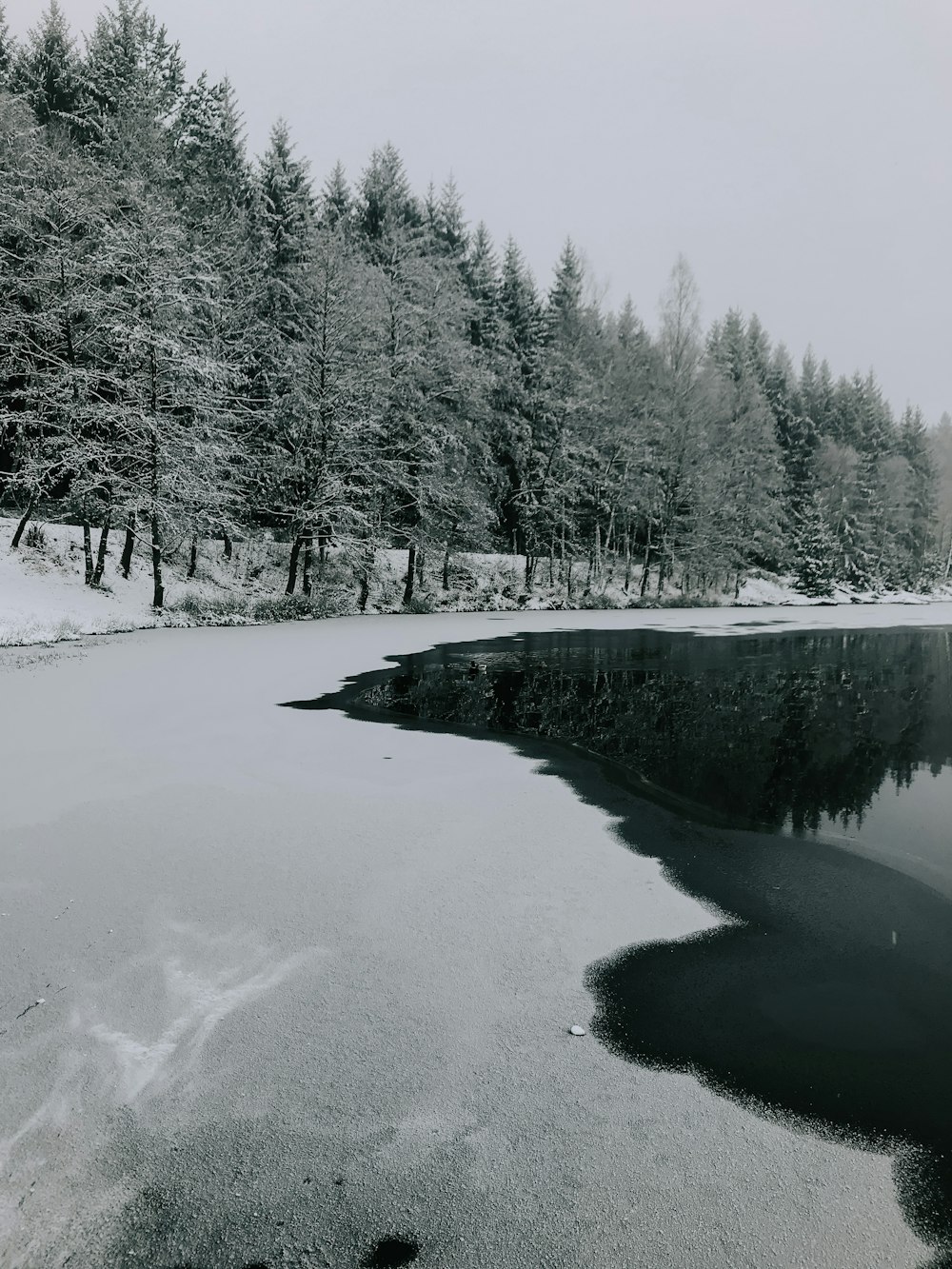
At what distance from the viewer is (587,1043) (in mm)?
2930

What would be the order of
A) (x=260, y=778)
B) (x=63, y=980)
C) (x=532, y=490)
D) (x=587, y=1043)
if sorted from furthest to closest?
1. (x=532, y=490)
2. (x=260, y=778)
3. (x=63, y=980)
4. (x=587, y=1043)

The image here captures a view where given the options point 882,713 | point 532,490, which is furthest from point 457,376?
point 882,713

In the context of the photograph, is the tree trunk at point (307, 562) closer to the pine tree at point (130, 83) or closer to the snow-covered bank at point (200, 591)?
the snow-covered bank at point (200, 591)

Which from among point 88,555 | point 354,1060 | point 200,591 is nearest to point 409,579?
point 200,591

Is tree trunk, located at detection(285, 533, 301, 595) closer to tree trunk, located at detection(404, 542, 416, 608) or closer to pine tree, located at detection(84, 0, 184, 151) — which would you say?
tree trunk, located at detection(404, 542, 416, 608)

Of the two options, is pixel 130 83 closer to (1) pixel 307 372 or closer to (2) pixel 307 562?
(1) pixel 307 372

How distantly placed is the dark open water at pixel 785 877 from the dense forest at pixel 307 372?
13524 mm

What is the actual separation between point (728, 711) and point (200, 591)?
60.5ft

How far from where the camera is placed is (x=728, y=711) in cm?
1025

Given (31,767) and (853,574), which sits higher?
(853,574)

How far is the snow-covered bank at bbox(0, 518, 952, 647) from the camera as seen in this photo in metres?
17.7

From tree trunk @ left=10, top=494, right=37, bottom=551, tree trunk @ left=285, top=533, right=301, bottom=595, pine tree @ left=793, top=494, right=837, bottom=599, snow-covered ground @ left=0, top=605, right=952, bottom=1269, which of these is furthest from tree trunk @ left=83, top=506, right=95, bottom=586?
pine tree @ left=793, top=494, right=837, bottom=599

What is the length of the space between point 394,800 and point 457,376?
23.0 meters

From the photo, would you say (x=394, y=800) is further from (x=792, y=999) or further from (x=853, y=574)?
(x=853, y=574)
